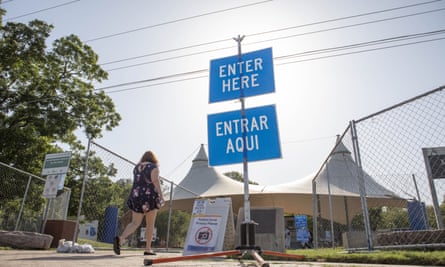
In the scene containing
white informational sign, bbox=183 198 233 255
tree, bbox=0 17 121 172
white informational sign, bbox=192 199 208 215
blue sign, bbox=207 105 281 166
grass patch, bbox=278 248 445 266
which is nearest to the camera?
grass patch, bbox=278 248 445 266

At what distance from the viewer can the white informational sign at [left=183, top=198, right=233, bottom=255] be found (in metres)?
4.93

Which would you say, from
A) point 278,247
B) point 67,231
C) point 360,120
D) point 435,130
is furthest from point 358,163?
point 67,231

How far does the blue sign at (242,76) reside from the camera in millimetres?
3729

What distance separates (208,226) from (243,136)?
92.1 inches

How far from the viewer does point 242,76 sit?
152 inches

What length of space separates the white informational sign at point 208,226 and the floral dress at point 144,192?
1803 millimetres

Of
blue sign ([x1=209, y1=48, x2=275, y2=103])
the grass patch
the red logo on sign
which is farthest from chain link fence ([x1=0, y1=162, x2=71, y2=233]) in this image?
the grass patch

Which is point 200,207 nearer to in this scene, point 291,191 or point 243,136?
point 243,136

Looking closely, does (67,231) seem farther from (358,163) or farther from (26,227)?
(358,163)

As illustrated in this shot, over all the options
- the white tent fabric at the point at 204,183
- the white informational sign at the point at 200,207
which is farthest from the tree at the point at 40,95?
the white informational sign at the point at 200,207

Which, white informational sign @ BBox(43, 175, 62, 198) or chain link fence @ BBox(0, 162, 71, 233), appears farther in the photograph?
chain link fence @ BBox(0, 162, 71, 233)

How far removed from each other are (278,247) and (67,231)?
4353 mm

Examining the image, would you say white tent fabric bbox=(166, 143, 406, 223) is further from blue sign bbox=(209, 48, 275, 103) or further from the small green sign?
blue sign bbox=(209, 48, 275, 103)

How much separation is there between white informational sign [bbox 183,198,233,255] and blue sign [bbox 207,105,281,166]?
184 centimetres
